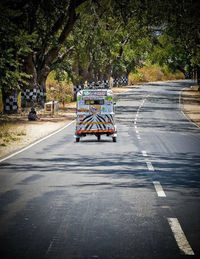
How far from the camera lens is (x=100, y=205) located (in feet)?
29.6

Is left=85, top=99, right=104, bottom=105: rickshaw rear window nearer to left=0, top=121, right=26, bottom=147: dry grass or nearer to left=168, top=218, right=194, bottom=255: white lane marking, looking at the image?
left=0, top=121, right=26, bottom=147: dry grass

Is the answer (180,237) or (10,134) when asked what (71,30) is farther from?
(180,237)

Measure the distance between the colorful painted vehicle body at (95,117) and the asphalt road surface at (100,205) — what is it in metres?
3.83

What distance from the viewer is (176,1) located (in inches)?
1053

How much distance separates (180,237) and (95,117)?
49.8ft

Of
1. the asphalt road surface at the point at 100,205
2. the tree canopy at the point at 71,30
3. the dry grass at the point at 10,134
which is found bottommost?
the asphalt road surface at the point at 100,205

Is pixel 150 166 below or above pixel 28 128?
below

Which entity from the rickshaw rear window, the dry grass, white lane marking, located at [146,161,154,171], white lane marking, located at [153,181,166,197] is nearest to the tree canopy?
the dry grass

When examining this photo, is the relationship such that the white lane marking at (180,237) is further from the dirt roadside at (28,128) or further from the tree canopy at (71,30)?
the tree canopy at (71,30)

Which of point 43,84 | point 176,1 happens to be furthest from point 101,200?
point 43,84

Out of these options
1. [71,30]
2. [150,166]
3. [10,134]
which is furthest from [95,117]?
[71,30]

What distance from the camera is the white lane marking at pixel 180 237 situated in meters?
6.29

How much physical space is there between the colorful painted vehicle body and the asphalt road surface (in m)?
3.83

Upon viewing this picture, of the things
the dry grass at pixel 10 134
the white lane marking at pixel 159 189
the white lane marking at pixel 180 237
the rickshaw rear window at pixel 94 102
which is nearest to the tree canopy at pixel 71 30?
the dry grass at pixel 10 134
